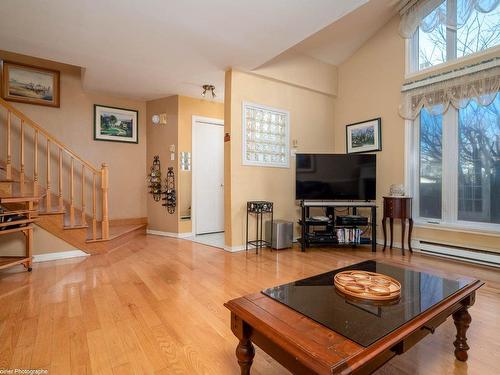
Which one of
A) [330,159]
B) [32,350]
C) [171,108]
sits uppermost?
[171,108]

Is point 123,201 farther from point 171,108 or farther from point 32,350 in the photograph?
point 32,350

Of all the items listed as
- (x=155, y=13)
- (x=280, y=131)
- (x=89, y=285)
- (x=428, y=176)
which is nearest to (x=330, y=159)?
(x=280, y=131)

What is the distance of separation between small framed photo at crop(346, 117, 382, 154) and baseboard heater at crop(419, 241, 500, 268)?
158 cm

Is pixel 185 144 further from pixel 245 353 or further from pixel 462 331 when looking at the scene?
pixel 462 331

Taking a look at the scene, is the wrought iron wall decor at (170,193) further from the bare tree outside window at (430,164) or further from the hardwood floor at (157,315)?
the bare tree outside window at (430,164)

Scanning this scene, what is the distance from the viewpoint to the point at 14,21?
2412 millimetres

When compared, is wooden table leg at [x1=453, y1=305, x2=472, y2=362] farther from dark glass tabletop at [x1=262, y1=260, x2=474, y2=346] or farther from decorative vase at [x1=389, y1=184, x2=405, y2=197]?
decorative vase at [x1=389, y1=184, x2=405, y2=197]

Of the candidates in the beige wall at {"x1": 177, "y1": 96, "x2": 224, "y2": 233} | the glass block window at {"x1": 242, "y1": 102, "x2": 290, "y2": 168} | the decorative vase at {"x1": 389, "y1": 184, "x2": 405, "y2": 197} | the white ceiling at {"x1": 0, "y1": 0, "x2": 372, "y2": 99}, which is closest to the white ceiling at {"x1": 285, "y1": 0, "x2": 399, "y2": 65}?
the glass block window at {"x1": 242, "y1": 102, "x2": 290, "y2": 168}

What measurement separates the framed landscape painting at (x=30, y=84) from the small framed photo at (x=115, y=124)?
61 cm

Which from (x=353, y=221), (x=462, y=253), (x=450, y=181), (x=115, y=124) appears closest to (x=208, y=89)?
(x=115, y=124)

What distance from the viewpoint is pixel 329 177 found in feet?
12.4

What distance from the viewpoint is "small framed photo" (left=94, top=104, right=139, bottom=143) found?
4359mm

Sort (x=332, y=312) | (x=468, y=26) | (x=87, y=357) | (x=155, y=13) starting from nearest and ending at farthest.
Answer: (x=332, y=312) → (x=87, y=357) → (x=155, y=13) → (x=468, y=26)

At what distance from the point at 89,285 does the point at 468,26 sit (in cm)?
517
